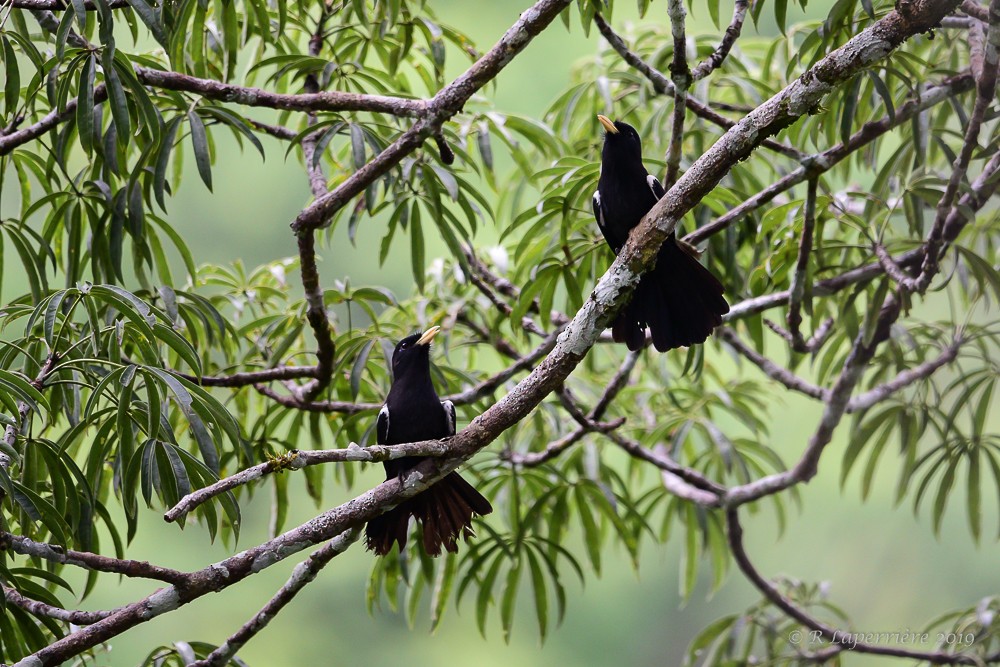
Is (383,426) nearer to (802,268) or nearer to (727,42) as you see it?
(802,268)

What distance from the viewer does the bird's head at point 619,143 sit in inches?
102

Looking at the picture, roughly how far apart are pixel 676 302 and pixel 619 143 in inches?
19.5

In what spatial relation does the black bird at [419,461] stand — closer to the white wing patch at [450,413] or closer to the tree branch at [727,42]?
the white wing patch at [450,413]

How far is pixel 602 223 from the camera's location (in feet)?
8.67

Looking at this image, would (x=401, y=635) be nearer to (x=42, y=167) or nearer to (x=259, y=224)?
(x=259, y=224)

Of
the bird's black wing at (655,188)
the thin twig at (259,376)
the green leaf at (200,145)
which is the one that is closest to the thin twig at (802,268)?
the bird's black wing at (655,188)

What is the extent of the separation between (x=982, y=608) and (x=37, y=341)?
10.7ft

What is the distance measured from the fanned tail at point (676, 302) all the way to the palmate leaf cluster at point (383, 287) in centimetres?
38

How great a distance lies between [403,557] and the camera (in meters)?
3.16

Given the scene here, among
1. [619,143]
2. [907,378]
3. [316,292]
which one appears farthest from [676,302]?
[907,378]

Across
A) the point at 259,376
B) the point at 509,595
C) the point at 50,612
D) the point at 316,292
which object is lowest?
the point at 509,595

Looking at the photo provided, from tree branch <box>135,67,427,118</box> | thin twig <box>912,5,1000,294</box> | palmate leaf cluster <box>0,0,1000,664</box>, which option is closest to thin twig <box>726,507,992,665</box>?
palmate leaf cluster <box>0,0,1000,664</box>

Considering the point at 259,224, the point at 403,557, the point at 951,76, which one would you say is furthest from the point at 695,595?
the point at 951,76

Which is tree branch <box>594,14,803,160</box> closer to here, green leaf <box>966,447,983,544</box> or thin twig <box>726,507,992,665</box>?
green leaf <box>966,447,983,544</box>
